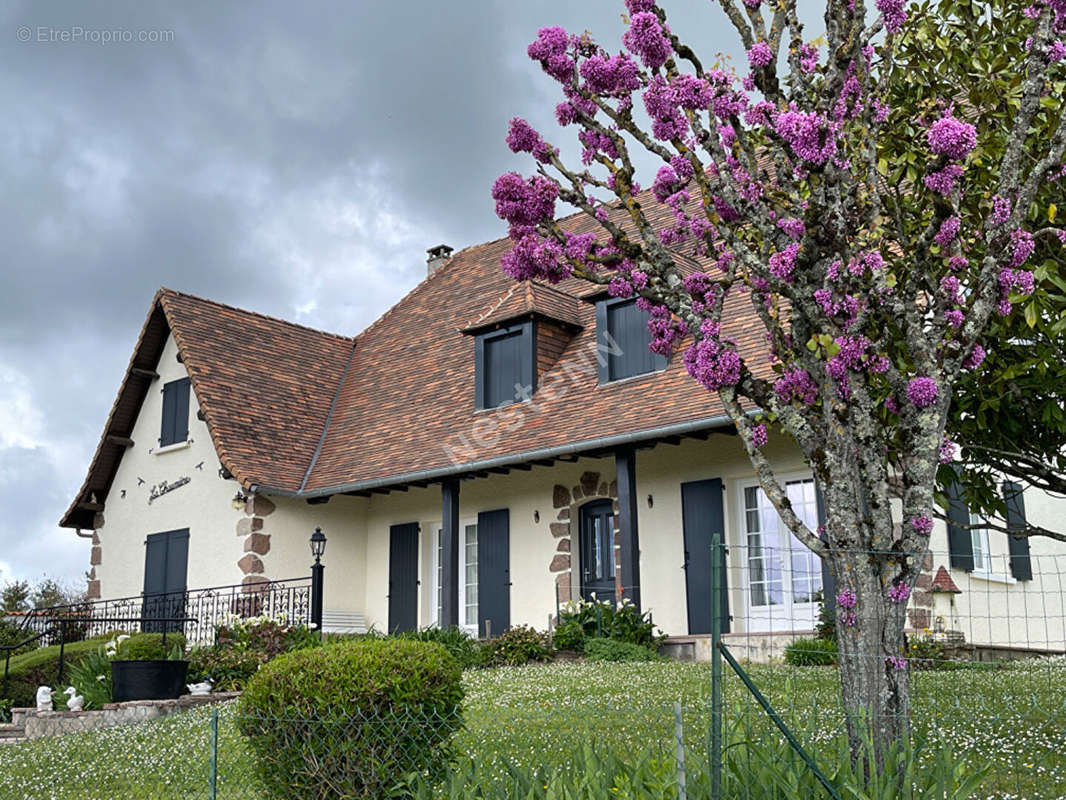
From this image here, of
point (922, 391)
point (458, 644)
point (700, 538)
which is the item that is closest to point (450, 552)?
point (458, 644)

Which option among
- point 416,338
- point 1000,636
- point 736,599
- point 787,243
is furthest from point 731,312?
point 787,243

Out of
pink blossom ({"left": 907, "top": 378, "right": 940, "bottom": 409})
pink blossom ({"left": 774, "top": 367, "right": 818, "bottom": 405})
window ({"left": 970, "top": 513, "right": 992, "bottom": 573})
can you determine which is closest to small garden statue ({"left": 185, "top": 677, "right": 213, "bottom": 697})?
pink blossom ({"left": 774, "top": 367, "right": 818, "bottom": 405})

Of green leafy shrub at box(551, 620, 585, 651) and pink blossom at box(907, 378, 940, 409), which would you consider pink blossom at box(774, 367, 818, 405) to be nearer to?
pink blossom at box(907, 378, 940, 409)

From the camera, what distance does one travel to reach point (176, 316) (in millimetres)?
18000

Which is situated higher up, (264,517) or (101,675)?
(264,517)

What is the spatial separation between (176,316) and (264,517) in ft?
13.4

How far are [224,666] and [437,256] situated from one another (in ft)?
36.7

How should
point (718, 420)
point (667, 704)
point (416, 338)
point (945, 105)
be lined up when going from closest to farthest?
point (945, 105) → point (667, 704) → point (718, 420) → point (416, 338)

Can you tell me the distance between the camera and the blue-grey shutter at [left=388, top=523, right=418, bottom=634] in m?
16.6

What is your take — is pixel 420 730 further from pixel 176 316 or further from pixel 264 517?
pixel 176 316

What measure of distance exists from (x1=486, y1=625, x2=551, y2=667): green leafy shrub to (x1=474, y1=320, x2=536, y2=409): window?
12.1ft

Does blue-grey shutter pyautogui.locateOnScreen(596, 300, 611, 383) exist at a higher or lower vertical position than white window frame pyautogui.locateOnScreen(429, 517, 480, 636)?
higher

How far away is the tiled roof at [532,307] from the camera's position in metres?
15.4

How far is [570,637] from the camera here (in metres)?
12.9
